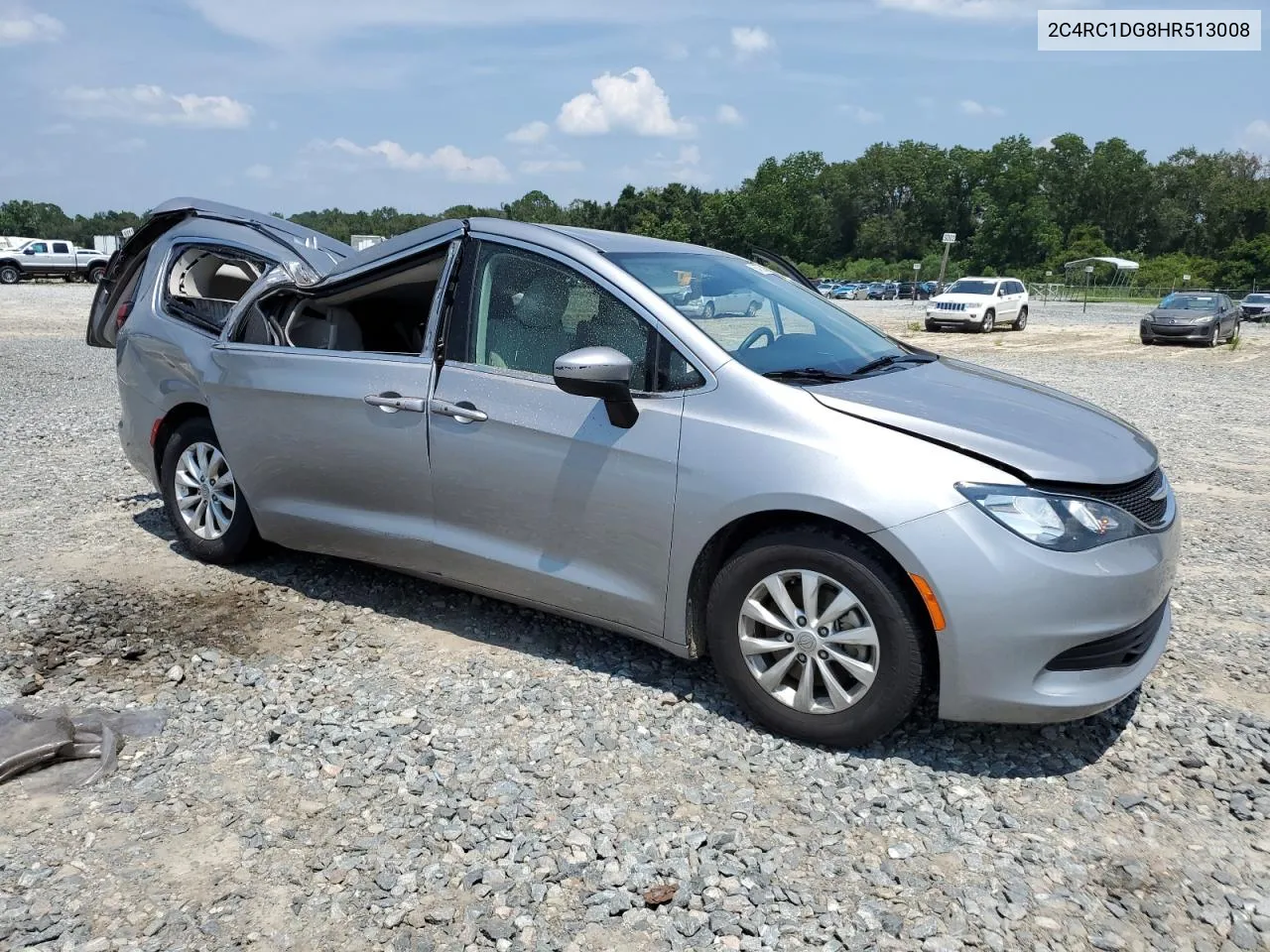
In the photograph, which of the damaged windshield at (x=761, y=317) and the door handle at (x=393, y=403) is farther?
the door handle at (x=393, y=403)

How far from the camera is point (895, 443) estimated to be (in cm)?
325

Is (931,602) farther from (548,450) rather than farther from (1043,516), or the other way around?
(548,450)

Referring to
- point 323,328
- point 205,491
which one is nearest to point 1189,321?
point 323,328

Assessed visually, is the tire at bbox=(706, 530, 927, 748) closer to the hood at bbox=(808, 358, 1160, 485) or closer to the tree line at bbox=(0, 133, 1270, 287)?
the hood at bbox=(808, 358, 1160, 485)

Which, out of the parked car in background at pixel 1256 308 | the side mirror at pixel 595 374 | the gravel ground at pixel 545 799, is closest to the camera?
the gravel ground at pixel 545 799

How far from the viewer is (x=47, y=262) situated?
139 ft

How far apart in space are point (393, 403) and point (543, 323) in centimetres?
74

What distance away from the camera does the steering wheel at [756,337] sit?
12.5ft

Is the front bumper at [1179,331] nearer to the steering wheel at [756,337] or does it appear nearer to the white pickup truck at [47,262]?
the steering wheel at [756,337]

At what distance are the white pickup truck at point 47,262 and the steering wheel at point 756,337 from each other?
43296mm

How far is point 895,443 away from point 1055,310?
172 feet

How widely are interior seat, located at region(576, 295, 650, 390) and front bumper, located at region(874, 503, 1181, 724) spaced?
1.10 metres

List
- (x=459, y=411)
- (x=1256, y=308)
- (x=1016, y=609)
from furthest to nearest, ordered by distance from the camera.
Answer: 1. (x=1256, y=308)
2. (x=459, y=411)
3. (x=1016, y=609)

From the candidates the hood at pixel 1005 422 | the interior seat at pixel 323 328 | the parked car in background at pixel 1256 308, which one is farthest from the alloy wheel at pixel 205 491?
the parked car in background at pixel 1256 308
